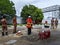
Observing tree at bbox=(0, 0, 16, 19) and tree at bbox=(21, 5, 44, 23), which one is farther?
tree at bbox=(21, 5, 44, 23)

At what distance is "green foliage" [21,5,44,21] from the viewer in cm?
Answer: 8611

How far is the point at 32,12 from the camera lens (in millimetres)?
87188

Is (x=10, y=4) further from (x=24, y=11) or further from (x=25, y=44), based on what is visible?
(x=25, y=44)

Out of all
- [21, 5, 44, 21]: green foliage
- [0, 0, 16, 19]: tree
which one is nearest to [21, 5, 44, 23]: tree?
[21, 5, 44, 21]: green foliage

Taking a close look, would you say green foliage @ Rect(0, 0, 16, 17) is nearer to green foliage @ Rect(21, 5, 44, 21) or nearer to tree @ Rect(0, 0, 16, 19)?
tree @ Rect(0, 0, 16, 19)

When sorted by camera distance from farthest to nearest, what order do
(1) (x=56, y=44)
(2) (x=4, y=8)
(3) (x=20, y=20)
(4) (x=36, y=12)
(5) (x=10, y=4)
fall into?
(3) (x=20, y=20), (4) (x=36, y=12), (5) (x=10, y=4), (2) (x=4, y=8), (1) (x=56, y=44)

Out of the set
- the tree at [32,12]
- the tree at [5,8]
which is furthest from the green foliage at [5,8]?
the tree at [32,12]

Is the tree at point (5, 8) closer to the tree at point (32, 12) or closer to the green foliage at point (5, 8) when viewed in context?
the green foliage at point (5, 8)

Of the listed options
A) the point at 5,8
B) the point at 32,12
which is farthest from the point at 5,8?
the point at 32,12

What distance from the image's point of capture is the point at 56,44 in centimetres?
1454

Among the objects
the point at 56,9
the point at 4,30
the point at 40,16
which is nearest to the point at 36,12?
the point at 40,16

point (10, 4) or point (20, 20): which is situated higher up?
point (10, 4)

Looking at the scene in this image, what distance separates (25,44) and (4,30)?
627 cm

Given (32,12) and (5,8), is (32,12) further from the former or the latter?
(5,8)
